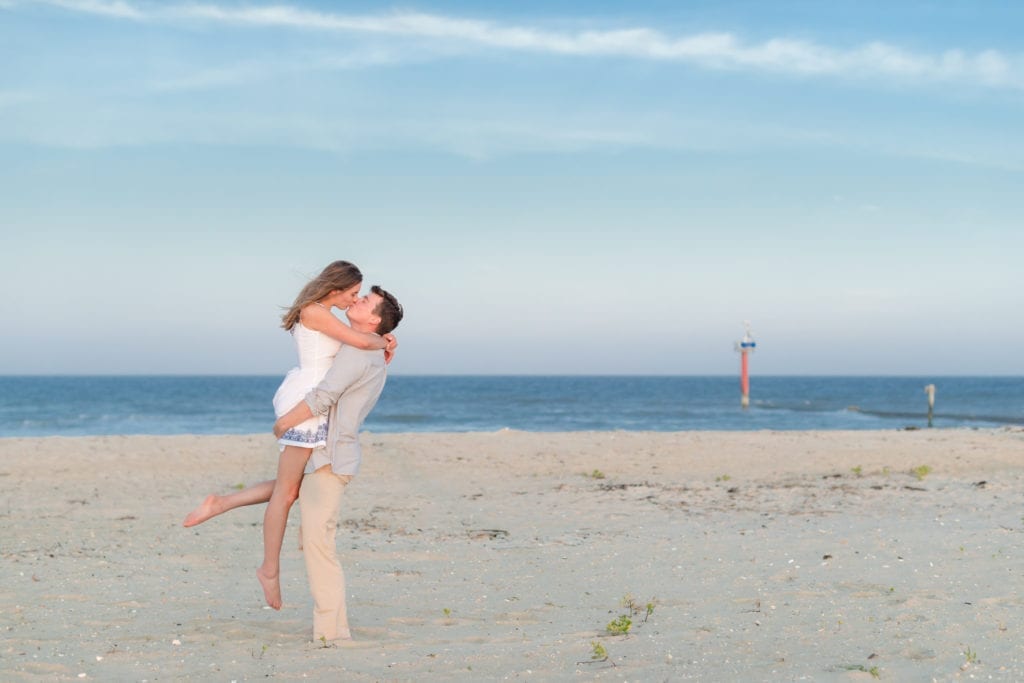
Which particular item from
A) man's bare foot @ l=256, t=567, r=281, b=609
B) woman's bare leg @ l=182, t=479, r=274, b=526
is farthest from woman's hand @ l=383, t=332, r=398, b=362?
man's bare foot @ l=256, t=567, r=281, b=609

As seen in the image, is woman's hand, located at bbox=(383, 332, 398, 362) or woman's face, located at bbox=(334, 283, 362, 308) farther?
woman's hand, located at bbox=(383, 332, 398, 362)

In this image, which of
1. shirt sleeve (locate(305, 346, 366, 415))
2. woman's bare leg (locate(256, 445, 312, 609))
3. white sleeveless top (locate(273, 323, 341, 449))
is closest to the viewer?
shirt sleeve (locate(305, 346, 366, 415))

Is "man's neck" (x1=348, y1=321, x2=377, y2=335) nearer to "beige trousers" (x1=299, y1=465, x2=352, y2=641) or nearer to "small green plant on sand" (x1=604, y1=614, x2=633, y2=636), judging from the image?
"beige trousers" (x1=299, y1=465, x2=352, y2=641)

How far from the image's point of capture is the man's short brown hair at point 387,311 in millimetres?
5113

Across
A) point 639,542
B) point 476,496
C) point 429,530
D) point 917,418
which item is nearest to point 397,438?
point 476,496

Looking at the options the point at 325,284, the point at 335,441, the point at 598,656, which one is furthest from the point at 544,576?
the point at 325,284

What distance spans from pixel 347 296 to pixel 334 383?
487 millimetres

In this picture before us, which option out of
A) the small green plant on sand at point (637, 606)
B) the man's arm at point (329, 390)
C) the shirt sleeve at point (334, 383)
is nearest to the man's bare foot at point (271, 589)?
the man's arm at point (329, 390)

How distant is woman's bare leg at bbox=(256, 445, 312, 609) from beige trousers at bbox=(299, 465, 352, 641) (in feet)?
0.23

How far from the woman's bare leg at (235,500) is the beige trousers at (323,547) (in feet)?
0.83

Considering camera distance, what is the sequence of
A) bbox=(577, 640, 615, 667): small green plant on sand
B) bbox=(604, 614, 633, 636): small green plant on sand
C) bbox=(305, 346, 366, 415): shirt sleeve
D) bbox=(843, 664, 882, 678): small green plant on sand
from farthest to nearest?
bbox=(604, 614, 633, 636): small green plant on sand
bbox=(305, 346, 366, 415): shirt sleeve
bbox=(577, 640, 615, 667): small green plant on sand
bbox=(843, 664, 882, 678): small green plant on sand

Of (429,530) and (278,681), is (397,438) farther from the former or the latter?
(278,681)

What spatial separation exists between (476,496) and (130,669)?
726 centimetres

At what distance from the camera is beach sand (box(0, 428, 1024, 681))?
189 inches
